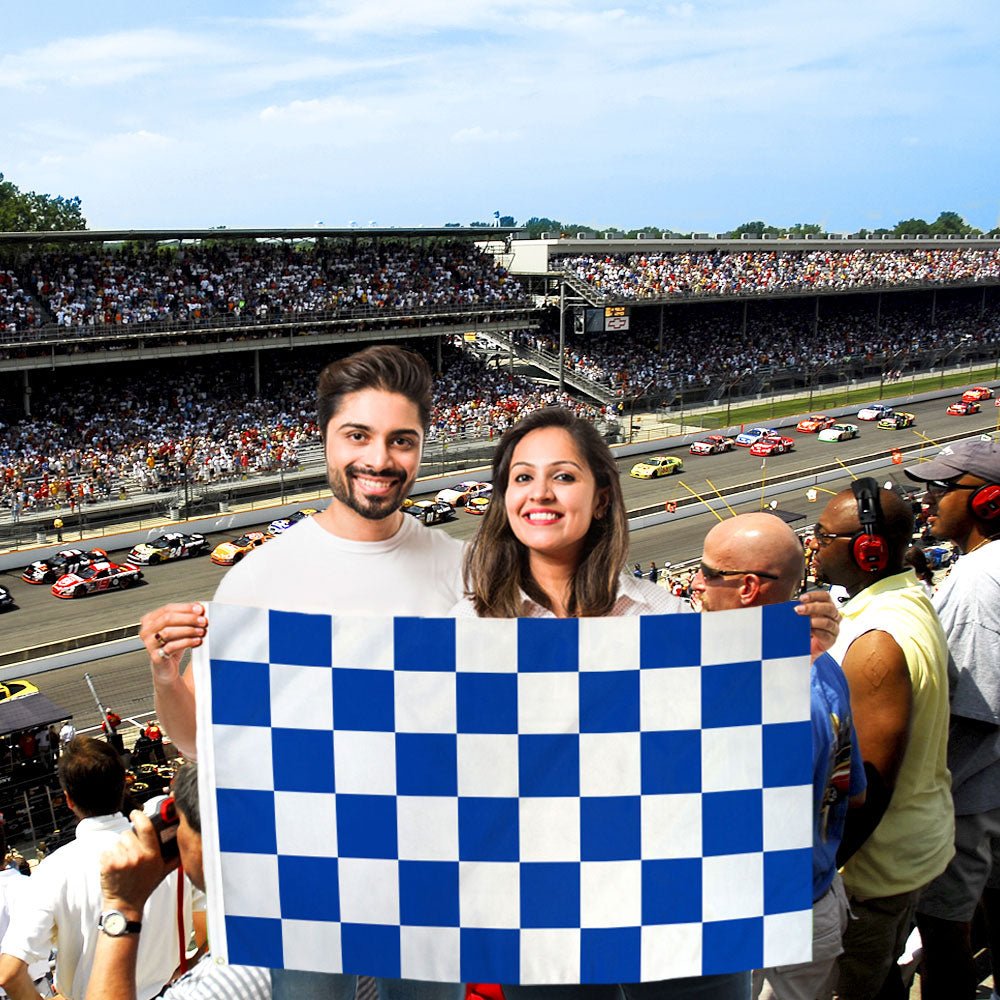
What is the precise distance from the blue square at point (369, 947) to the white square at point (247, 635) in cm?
77

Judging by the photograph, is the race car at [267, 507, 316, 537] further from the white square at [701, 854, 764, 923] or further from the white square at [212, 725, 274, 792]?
the white square at [701, 854, 764, 923]

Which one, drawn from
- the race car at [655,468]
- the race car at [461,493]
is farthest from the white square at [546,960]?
the race car at [655,468]

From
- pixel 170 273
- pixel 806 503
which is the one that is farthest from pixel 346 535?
pixel 170 273

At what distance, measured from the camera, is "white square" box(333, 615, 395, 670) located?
3.06 metres

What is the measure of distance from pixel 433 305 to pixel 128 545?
19.7 meters

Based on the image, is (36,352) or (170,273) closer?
(36,352)

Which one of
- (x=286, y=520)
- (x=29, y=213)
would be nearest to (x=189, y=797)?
(x=286, y=520)

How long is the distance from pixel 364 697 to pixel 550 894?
0.73 m

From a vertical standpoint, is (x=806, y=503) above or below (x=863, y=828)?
below

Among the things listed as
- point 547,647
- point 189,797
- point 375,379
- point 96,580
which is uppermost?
point 375,379

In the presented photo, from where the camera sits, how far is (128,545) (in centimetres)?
3066

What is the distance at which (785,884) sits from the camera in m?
3.17

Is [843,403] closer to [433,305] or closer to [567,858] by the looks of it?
[433,305]

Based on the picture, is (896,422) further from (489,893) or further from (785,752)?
(489,893)
